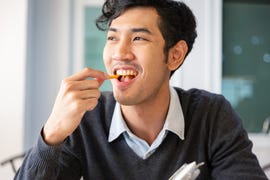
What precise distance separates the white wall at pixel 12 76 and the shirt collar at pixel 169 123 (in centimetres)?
78

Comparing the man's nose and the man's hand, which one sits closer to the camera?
the man's hand

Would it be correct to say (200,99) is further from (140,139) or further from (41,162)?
(41,162)

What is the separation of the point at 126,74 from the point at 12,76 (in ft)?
2.97

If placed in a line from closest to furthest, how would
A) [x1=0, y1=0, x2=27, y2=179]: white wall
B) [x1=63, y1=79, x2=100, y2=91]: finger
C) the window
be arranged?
[x1=63, y1=79, x2=100, y2=91]: finger → [x1=0, y1=0, x2=27, y2=179]: white wall → the window

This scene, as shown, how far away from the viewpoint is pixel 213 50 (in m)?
1.74

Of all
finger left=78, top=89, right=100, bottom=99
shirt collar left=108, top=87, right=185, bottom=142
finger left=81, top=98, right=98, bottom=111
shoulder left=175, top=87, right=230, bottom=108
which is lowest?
shirt collar left=108, top=87, right=185, bottom=142

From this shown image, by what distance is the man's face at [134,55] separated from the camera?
982 mm

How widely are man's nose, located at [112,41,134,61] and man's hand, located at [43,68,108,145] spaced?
4.8 inches

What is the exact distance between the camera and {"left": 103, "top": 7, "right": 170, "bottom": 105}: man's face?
38.7 inches

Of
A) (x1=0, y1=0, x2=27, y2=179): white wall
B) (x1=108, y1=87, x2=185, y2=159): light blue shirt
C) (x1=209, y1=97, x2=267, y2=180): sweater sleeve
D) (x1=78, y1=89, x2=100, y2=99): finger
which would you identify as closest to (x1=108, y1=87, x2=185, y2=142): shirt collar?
(x1=108, y1=87, x2=185, y2=159): light blue shirt

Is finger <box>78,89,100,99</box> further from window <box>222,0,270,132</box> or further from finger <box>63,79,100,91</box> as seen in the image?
window <box>222,0,270,132</box>

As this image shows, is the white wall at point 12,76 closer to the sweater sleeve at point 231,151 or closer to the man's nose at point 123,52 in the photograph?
the man's nose at point 123,52

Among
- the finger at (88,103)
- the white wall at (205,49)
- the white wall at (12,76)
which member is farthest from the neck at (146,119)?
the white wall at (12,76)

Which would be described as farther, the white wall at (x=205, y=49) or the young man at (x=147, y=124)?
the white wall at (x=205, y=49)
